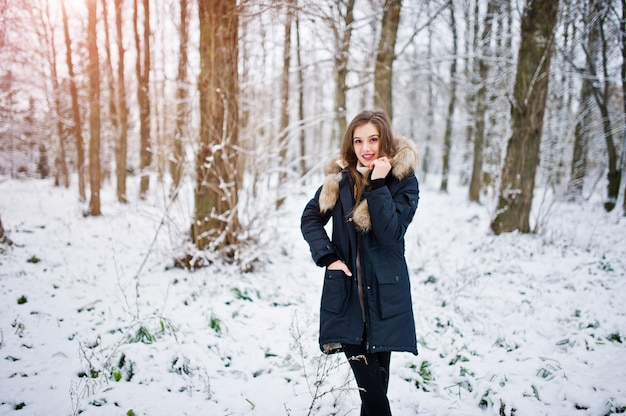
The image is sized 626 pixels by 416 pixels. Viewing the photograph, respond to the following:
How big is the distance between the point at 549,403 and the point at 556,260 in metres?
3.87

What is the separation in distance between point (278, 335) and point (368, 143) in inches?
105

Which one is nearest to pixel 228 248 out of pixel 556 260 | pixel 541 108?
pixel 556 260

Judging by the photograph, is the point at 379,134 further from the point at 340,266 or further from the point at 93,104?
the point at 93,104

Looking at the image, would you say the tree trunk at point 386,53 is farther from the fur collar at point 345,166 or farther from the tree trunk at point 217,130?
the fur collar at point 345,166

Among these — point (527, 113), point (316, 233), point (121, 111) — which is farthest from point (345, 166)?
point (121, 111)

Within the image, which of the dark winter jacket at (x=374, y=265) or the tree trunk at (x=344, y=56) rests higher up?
the tree trunk at (x=344, y=56)

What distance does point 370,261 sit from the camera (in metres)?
1.94

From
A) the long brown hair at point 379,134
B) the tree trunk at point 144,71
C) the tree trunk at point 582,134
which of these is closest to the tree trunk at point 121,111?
the tree trunk at point 144,71

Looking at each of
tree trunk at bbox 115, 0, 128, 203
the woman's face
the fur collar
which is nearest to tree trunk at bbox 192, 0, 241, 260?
the fur collar

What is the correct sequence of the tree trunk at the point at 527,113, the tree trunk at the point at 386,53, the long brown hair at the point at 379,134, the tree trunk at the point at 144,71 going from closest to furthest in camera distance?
the long brown hair at the point at 379,134 < the tree trunk at the point at 527,113 < the tree trunk at the point at 386,53 < the tree trunk at the point at 144,71

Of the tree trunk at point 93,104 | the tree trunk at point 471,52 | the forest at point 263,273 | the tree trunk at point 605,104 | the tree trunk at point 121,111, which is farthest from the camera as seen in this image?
the tree trunk at point 471,52

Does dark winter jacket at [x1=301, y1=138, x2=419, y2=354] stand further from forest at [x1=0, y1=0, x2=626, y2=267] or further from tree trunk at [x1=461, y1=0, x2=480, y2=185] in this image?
tree trunk at [x1=461, y1=0, x2=480, y2=185]

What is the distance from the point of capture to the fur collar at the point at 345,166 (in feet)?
6.24

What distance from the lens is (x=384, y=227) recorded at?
181 cm
